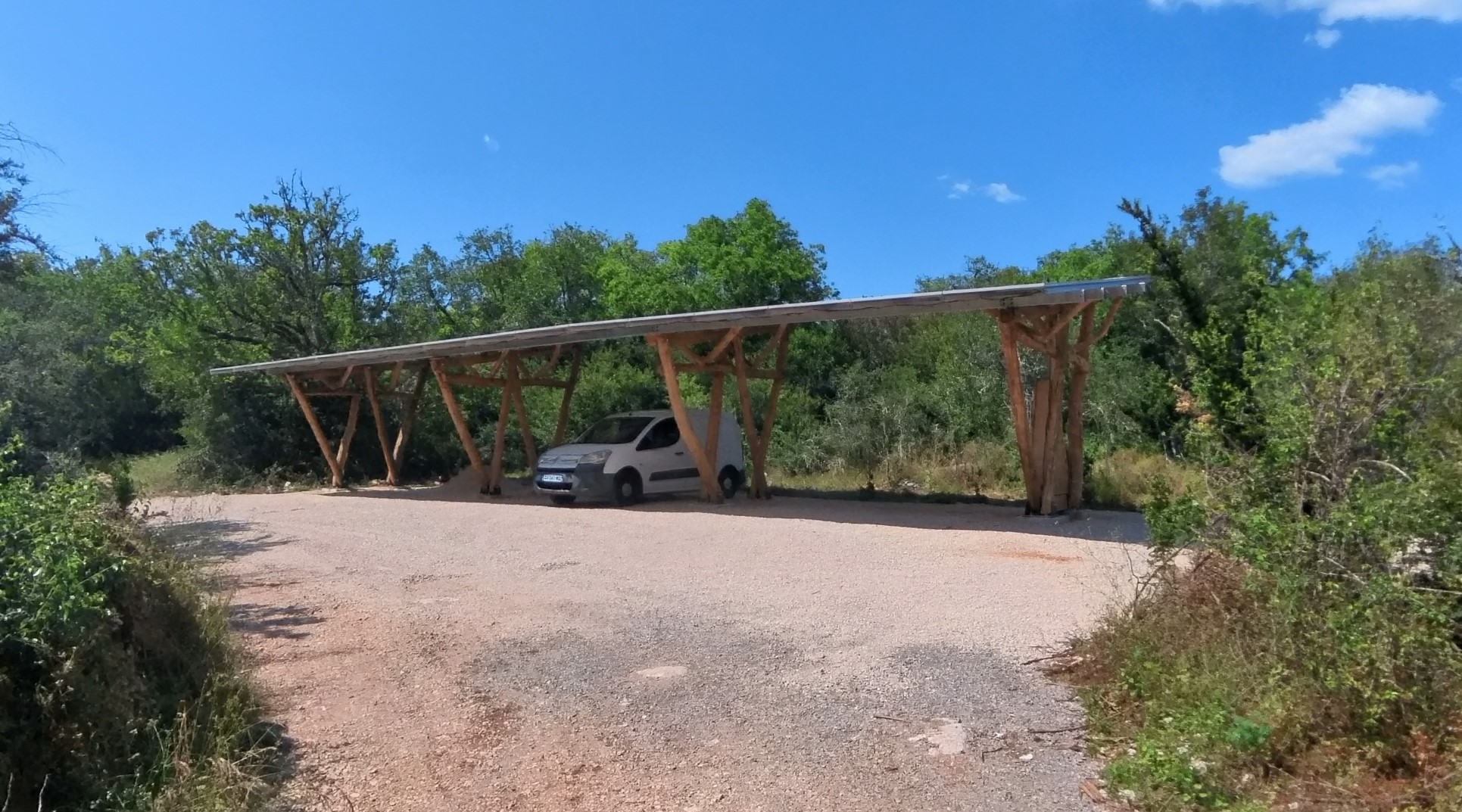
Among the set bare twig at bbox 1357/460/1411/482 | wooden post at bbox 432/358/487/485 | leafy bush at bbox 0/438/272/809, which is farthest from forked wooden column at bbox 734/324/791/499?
leafy bush at bbox 0/438/272/809

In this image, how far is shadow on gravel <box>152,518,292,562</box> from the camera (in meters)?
9.81

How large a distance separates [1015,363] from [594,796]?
9.21 metres

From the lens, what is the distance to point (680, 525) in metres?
13.7

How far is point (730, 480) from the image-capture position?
→ 18672mm

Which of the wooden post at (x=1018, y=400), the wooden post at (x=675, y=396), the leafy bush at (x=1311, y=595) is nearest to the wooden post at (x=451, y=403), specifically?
the wooden post at (x=675, y=396)

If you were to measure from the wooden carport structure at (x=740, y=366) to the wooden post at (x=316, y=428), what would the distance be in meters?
0.04

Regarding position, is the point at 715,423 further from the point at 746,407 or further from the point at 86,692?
the point at 86,692

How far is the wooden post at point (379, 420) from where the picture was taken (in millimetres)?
22312

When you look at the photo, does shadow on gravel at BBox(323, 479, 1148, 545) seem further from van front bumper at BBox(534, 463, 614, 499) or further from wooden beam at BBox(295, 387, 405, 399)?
wooden beam at BBox(295, 387, 405, 399)

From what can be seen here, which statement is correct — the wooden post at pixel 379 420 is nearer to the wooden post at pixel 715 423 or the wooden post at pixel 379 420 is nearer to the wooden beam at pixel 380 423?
the wooden beam at pixel 380 423

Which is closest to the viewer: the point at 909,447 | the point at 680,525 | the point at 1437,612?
the point at 1437,612

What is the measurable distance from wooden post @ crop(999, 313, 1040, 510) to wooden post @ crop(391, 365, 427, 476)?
14.7 metres

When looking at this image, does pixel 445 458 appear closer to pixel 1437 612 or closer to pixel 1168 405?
pixel 1168 405

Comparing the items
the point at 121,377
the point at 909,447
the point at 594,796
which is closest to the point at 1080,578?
the point at 594,796
